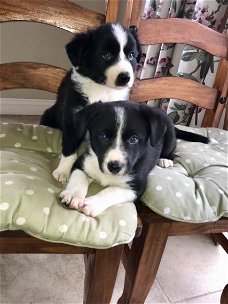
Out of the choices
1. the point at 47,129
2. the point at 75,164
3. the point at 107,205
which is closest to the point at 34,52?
the point at 47,129

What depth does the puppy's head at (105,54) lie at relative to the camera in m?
1.13

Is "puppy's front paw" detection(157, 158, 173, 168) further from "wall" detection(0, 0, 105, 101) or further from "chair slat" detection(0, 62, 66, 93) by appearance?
"wall" detection(0, 0, 105, 101)

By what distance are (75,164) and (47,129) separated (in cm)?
23

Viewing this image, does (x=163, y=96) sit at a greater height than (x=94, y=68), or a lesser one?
lesser

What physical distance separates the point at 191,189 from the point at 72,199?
0.33 meters

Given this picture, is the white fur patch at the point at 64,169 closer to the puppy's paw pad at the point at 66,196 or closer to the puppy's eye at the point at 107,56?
the puppy's paw pad at the point at 66,196

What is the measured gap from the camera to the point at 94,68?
1159mm

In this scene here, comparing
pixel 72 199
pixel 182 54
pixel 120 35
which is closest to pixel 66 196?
pixel 72 199

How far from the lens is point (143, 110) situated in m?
1.00

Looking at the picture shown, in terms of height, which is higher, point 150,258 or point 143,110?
point 143,110

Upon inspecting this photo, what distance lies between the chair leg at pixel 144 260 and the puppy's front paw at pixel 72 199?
0.74 ft

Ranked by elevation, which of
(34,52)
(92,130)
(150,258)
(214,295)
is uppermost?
(92,130)

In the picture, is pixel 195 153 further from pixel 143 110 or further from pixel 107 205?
pixel 107 205

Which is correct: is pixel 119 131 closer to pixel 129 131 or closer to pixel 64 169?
pixel 129 131
